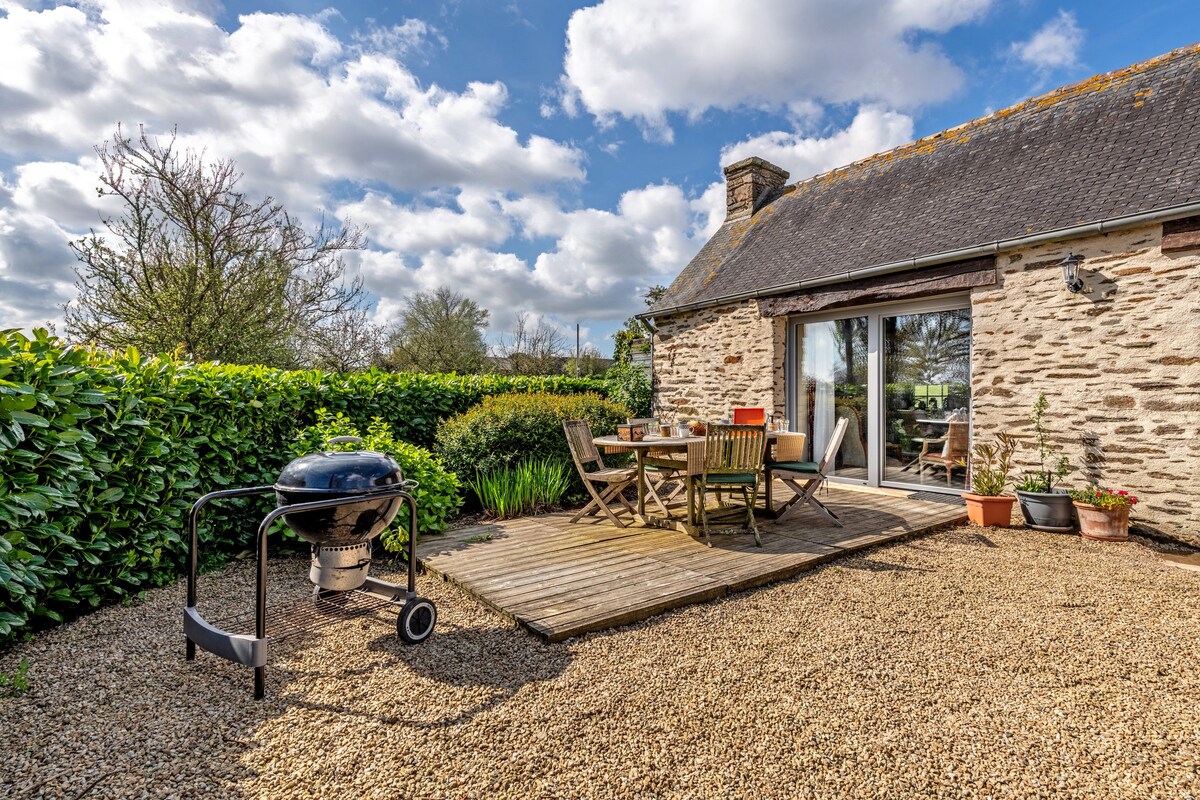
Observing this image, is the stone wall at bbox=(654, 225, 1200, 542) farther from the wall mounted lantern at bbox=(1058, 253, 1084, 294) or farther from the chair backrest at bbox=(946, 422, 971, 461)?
the chair backrest at bbox=(946, 422, 971, 461)

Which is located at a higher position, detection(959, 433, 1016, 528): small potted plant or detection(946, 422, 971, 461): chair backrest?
detection(946, 422, 971, 461): chair backrest

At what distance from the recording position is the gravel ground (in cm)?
183

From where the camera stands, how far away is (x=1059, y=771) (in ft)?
6.16

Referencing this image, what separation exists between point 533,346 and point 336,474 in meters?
20.8

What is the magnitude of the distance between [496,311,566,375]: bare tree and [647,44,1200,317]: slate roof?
41.5 ft

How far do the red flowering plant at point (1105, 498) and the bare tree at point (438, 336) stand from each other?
16961mm

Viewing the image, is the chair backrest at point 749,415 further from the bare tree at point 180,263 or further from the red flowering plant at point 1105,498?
the bare tree at point 180,263

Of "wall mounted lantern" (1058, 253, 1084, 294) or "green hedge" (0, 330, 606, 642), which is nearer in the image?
"green hedge" (0, 330, 606, 642)

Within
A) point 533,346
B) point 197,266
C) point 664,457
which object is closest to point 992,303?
point 664,457

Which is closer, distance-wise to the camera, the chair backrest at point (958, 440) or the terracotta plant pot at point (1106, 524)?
the terracotta plant pot at point (1106, 524)

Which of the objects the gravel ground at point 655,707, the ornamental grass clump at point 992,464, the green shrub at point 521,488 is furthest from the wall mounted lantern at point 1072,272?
the green shrub at point 521,488

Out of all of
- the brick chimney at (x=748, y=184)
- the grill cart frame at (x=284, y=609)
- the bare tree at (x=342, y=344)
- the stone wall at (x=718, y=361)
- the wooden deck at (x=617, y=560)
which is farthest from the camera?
the bare tree at (x=342, y=344)

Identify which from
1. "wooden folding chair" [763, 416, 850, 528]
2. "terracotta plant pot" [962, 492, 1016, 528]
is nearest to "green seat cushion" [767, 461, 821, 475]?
"wooden folding chair" [763, 416, 850, 528]

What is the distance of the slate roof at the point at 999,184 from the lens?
226 inches
